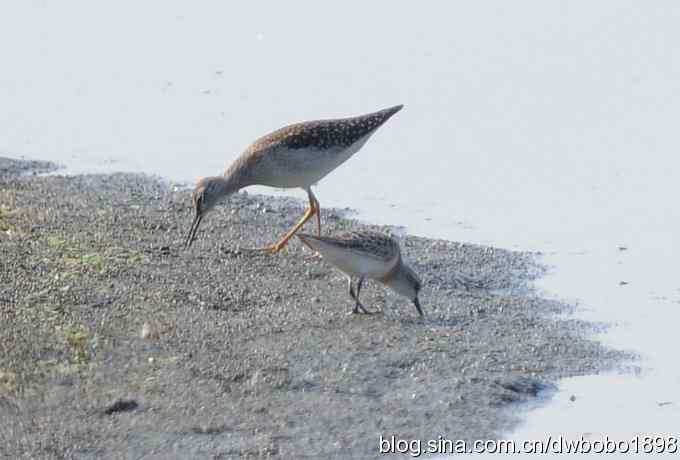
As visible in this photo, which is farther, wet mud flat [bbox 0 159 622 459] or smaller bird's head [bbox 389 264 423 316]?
smaller bird's head [bbox 389 264 423 316]

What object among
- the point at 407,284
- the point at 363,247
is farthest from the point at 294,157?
the point at 407,284

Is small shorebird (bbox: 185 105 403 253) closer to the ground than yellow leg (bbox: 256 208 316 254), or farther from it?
farther from it

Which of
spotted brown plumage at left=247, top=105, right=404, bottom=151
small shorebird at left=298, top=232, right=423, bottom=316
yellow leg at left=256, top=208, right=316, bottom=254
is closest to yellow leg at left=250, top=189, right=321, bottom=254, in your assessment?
Result: yellow leg at left=256, top=208, right=316, bottom=254

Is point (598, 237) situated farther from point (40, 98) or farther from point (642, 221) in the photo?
point (40, 98)

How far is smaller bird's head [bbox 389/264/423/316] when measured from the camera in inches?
351

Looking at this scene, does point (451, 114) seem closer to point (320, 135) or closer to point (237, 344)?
point (320, 135)

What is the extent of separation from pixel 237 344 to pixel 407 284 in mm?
1172

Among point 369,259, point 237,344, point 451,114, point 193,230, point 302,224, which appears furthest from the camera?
point 451,114

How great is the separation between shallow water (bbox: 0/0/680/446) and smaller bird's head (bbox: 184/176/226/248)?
122 cm

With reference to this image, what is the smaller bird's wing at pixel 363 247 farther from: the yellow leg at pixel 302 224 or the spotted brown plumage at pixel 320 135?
the spotted brown plumage at pixel 320 135

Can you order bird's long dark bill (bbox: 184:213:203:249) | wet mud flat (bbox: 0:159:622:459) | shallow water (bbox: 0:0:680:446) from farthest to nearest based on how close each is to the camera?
bird's long dark bill (bbox: 184:213:203:249)
shallow water (bbox: 0:0:680:446)
wet mud flat (bbox: 0:159:622:459)

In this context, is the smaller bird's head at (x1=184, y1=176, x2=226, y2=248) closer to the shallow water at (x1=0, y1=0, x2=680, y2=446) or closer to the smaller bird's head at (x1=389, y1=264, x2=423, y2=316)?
the shallow water at (x1=0, y1=0, x2=680, y2=446)

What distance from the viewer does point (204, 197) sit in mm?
10227

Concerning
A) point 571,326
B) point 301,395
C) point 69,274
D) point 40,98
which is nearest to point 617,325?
point 571,326
